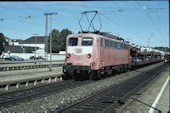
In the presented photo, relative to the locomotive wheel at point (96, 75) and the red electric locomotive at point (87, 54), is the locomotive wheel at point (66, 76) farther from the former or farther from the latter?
the locomotive wheel at point (96, 75)

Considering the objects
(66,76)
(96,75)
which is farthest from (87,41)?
(66,76)

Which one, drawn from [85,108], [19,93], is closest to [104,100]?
[85,108]

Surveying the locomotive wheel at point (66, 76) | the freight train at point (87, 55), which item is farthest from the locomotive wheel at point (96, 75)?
the locomotive wheel at point (66, 76)

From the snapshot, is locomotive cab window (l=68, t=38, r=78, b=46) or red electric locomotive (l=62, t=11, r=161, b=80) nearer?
red electric locomotive (l=62, t=11, r=161, b=80)

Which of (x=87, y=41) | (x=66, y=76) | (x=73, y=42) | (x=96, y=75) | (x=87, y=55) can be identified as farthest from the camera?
(x=66, y=76)

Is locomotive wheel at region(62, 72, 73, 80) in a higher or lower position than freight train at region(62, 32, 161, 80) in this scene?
lower

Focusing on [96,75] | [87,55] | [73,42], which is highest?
[73,42]

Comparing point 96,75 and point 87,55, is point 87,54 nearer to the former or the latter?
point 87,55

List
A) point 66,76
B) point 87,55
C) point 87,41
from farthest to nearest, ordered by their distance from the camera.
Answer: point 66,76 → point 87,41 → point 87,55

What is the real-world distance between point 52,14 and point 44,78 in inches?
813

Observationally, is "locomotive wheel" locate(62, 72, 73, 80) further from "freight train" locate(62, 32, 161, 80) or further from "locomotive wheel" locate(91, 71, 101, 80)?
"locomotive wheel" locate(91, 71, 101, 80)

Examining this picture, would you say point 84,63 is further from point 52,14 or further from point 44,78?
point 52,14

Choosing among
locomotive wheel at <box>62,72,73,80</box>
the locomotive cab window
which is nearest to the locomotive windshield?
the locomotive cab window

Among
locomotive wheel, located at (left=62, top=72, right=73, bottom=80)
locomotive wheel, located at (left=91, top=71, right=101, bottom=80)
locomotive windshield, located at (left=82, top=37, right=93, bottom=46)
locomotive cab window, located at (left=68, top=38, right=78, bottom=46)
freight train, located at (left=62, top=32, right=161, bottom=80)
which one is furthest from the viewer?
locomotive wheel, located at (left=62, top=72, right=73, bottom=80)
